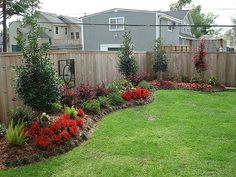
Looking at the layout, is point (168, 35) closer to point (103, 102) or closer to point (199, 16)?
point (103, 102)

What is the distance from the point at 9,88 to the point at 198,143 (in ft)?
14.5

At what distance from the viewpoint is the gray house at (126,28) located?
1009 inches

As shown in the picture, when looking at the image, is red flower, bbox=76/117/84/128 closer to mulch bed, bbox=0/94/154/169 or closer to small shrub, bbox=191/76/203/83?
mulch bed, bbox=0/94/154/169

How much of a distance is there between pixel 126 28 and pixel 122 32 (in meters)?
0.54

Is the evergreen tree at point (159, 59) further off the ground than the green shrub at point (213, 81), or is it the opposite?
the evergreen tree at point (159, 59)

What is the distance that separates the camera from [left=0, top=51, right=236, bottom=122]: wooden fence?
736 centimetres

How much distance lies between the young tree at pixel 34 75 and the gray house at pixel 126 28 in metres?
18.3

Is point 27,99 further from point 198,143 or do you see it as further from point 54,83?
point 198,143

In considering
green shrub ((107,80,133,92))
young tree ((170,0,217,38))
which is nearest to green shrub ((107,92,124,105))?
green shrub ((107,80,133,92))

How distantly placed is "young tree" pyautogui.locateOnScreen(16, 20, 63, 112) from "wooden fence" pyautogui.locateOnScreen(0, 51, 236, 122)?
0.45 m

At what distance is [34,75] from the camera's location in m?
6.51

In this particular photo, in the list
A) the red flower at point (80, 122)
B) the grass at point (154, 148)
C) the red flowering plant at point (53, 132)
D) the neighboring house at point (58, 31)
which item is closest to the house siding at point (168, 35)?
the neighboring house at point (58, 31)

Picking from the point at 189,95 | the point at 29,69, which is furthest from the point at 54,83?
the point at 189,95

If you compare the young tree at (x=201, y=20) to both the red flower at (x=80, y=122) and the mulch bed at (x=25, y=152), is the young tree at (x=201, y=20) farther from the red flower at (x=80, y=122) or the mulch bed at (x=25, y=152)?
the mulch bed at (x=25, y=152)
